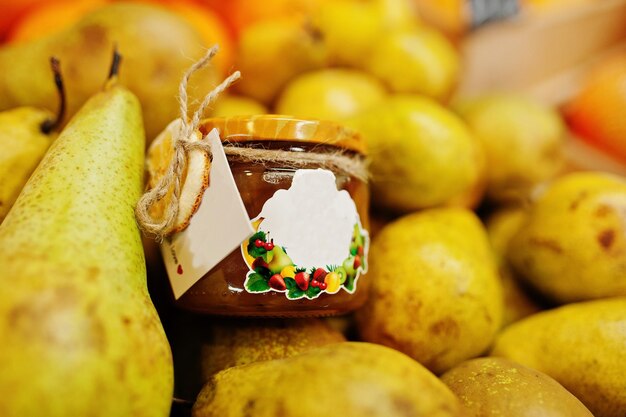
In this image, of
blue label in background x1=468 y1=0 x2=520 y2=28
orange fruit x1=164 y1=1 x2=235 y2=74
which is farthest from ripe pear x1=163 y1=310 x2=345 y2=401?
blue label in background x1=468 y1=0 x2=520 y2=28

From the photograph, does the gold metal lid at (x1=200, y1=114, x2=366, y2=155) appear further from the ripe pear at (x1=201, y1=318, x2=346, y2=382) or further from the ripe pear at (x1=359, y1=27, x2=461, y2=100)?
the ripe pear at (x1=359, y1=27, x2=461, y2=100)

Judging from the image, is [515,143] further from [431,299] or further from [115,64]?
[115,64]

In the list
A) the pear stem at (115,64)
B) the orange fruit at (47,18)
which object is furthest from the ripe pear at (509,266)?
the orange fruit at (47,18)

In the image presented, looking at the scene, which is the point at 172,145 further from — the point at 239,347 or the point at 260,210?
the point at 239,347

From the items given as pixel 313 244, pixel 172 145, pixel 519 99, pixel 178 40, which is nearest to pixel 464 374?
pixel 313 244

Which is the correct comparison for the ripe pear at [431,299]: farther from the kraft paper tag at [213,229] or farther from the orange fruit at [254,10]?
the orange fruit at [254,10]

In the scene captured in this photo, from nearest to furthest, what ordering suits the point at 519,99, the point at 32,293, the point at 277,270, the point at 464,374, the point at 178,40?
the point at 32,293 < the point at 277,270 < the point at 464,374 < the point at 178,40 < the point at 519,99
